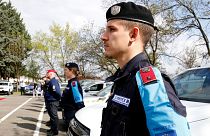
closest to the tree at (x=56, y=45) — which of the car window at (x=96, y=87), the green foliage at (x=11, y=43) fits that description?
the green foliage at (x=11, y=43)

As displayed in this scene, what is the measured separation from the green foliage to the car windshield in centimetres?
3533

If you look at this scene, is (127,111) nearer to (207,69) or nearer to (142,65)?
(142,65)

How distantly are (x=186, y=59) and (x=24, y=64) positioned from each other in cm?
2851

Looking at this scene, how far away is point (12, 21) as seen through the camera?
146 ft

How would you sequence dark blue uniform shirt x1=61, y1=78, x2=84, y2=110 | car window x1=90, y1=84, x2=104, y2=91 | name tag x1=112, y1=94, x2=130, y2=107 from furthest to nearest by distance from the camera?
car window x1=90, y1=84, x2=104, y2=91, dark blue uniform shirt x1=61, y1=78, x2=84, y2=110, name tag x1=112, y1=94, x2=130, y2=107

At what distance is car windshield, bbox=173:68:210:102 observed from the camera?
3460 mm

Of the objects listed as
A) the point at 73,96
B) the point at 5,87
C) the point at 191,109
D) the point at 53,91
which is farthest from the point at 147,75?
the point at 5,87

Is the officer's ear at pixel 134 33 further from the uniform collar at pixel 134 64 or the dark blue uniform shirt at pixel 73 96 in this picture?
the dark blue uniform shirt at pixel 73 96

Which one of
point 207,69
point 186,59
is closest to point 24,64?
point 186,59

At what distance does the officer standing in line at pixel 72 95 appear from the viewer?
243 inches

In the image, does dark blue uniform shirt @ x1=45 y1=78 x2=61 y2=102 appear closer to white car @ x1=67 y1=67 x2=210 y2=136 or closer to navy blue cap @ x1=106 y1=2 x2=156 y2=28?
white car @ x1=67 y1=67 x2=210 y2=136

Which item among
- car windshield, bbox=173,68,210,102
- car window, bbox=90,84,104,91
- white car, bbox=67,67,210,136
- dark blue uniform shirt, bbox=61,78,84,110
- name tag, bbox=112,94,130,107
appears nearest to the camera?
name tag, bbox=112,94,130,107

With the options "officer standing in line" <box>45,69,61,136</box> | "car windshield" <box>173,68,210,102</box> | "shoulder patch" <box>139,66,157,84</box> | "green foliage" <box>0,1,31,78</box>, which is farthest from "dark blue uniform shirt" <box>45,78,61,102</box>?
"green foliage" <box>0,1,31,78</box>

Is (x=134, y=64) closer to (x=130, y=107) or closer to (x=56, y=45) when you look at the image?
(x=130, y=107)
